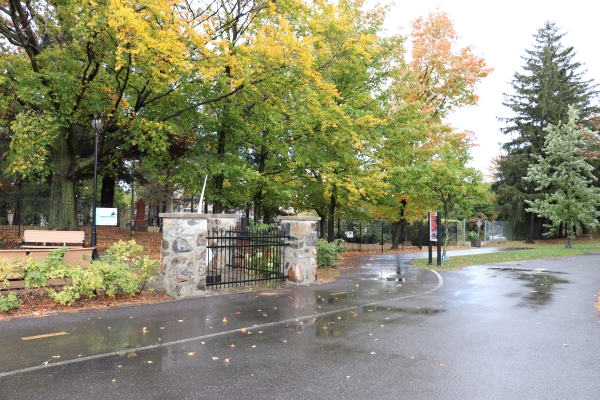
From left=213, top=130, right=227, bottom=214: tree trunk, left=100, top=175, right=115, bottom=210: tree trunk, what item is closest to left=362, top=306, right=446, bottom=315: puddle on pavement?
left=213, top=130, right=227, bottom=214: tree trunk

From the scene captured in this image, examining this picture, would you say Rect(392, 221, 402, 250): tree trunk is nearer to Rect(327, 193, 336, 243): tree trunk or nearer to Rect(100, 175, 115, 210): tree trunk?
Rect(327, 193, 336, 243): tree trunk

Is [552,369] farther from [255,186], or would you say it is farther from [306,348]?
[255,186]

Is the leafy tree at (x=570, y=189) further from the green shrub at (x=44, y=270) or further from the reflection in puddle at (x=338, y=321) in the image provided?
the green shrub at (x=44, y=270)

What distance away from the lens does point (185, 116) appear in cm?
1603

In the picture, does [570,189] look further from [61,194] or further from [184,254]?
[61,194]

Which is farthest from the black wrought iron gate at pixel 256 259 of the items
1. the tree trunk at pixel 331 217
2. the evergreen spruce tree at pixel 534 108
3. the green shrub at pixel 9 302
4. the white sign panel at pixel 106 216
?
the evergreen spruce tree at pixel 534 108

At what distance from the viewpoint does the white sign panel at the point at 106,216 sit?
42.2 feet

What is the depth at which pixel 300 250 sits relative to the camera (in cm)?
1077

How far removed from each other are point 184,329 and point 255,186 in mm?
11419

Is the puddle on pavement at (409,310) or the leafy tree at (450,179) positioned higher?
the leafy tree at (450,179)

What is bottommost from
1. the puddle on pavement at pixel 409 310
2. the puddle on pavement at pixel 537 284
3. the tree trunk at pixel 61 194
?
the puddle on pavement at pixel 537 284

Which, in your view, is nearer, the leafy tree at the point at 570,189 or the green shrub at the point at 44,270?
the green shrub at the point at 44,270

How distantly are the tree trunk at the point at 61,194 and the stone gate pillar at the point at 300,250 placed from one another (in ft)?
32.0

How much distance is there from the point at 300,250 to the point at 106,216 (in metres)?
6.35
